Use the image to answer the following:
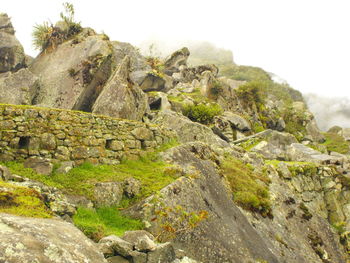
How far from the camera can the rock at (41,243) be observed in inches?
153

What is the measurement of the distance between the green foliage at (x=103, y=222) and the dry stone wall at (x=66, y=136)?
297cm

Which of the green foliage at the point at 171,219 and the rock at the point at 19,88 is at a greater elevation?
the green foliage at the point at 171,219

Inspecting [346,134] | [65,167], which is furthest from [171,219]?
[346,134]

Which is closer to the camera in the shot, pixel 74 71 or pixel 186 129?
pixel 186 129

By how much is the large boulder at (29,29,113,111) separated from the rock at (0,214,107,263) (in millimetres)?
19839

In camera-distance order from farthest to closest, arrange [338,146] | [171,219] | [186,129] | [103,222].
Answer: [338,146] < [186,129] < [171,219] < [103,222]

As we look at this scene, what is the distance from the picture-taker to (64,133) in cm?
1155

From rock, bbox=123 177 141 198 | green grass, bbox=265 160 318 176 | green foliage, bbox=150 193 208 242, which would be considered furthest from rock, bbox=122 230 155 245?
green grass, bbox=265 160 318 176

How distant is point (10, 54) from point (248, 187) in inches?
1098

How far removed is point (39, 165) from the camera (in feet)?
34.4

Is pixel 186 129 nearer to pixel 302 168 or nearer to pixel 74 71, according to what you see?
pixel 302 168

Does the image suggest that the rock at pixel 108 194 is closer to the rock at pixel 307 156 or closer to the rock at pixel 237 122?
the rock at pixel 307 156

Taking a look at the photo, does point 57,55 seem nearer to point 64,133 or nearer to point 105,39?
point 105,39

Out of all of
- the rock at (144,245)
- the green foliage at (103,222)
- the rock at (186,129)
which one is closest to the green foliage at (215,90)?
the rock at (186,129)
